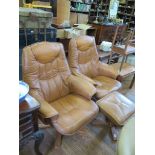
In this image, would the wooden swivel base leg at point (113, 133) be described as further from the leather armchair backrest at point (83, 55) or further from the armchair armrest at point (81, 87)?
the leather armchair backrest at point (83, 55)

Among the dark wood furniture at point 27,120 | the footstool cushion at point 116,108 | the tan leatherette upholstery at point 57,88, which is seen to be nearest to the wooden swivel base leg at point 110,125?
the footstool cushion at point 116,108

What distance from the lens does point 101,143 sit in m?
1.80

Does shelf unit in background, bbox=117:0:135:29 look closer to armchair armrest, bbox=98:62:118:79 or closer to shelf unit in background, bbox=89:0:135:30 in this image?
shelf unit in background, bbox=89:0:135:30

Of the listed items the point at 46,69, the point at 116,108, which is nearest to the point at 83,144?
the point at 116,108

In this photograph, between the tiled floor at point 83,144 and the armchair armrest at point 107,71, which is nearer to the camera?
the tiled floor at point 83,144

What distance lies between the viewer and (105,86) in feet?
7.04

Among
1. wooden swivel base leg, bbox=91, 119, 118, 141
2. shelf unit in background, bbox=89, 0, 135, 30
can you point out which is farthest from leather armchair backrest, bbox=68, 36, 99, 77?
shelf unit in background, bbox=89, 0, 135, 30

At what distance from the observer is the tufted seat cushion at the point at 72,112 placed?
142 cm

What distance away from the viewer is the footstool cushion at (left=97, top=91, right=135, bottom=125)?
1662 mm

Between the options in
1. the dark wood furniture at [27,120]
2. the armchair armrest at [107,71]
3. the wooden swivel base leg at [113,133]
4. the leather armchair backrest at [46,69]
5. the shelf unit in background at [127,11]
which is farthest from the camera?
the shelf unit in background at [127,11]

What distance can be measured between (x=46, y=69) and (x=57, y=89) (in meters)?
0.26

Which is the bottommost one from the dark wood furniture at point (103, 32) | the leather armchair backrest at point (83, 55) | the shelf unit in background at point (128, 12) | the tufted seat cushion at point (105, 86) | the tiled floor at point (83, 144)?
the tiled floor at point (83, 144)

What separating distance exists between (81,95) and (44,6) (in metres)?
1.99
